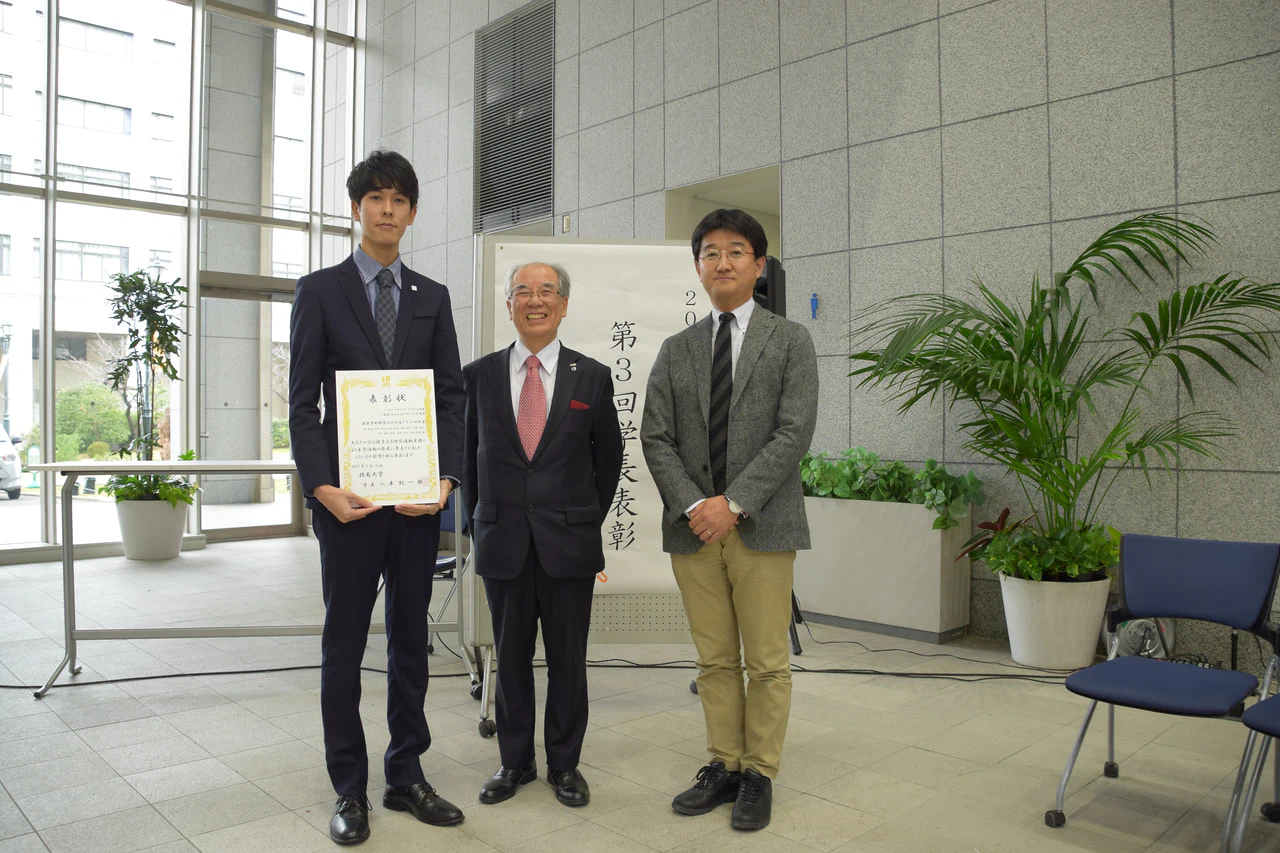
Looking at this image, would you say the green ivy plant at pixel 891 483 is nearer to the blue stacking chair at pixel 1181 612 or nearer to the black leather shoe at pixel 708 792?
the blue stacking chair at pixel 1181 612

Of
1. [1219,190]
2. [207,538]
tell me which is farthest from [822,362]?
[207,538]

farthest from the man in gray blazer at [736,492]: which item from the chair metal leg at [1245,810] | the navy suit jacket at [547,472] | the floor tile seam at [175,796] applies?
the floor tile seam at [175,796]

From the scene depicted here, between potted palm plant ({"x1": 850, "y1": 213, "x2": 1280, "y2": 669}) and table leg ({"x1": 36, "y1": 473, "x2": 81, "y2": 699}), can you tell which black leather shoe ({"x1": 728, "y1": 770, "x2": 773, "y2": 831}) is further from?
table leg ({"x1": 36, "y1": 473, "x2": 81, "y2": 699})

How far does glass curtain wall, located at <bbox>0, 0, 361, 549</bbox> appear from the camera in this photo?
26.0ft

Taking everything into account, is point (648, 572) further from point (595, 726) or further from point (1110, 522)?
point (1110, 522)

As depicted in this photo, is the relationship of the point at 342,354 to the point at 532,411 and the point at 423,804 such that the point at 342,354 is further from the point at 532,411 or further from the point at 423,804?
the point at 423,804

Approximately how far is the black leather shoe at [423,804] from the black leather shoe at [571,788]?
29 centimetres

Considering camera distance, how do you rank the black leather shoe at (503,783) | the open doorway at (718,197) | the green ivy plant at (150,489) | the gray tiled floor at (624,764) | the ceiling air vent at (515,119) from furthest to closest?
the ceiling air vent at (515,119) → the green ivy plant at (150,489) → the open doorway at (718,197) → the black leather shoe at (503,783) → the gray tiled floor at (624,764)

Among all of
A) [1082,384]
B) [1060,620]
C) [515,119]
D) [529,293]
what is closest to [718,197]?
[515,119]

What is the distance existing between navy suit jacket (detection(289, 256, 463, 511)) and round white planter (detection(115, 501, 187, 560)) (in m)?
6.36

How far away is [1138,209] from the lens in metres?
4.47

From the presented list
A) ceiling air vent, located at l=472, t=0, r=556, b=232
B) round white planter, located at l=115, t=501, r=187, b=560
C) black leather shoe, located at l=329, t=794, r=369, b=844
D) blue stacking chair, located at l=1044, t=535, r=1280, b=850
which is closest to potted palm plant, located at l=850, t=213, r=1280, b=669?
blue stacking chair, located at l=1044, t=535, r=1280, b=850

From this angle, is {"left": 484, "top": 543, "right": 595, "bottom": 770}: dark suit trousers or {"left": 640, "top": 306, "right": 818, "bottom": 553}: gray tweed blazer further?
{"left": 484, "top": 543, "right": 595, "bottom": 770}: dark suit trousers

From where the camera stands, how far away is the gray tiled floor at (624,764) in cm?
243
